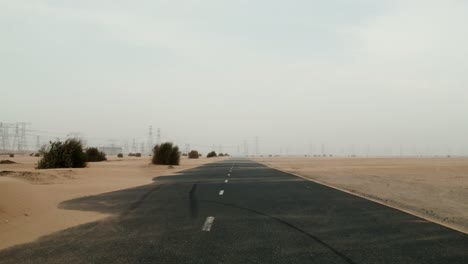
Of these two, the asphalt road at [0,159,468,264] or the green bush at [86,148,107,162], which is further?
the green bush at [86,148,107,162]

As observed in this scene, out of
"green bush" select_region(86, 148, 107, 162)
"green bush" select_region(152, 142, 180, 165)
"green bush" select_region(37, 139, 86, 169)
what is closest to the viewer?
"green bush" select_region(37, 139, 86, 169)

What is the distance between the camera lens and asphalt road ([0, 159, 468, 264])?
7.72m

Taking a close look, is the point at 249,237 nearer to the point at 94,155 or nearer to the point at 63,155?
the point at 63,155

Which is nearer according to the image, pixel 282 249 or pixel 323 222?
pixel 282 249

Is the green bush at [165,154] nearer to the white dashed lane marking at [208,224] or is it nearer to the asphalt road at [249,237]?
the asphalt road at [249,237]

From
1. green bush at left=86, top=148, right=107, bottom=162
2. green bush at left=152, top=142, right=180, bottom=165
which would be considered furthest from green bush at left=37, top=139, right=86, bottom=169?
green bush at left=86, top=148, right=107, bottom=162

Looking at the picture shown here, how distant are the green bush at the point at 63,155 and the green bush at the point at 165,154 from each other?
19.8 meters

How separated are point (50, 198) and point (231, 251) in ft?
35.3

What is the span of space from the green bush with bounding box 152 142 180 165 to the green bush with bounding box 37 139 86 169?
19844 millimetres

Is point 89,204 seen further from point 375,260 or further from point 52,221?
point 375,260

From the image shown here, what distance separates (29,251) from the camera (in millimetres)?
8234

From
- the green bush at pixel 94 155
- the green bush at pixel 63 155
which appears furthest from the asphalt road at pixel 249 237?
→ the green bush at pixel 94 155

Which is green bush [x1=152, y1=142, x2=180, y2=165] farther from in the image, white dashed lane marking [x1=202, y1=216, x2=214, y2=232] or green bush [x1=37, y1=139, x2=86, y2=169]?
white dashed lane marking [x1=202, y1=216, x2=214, y2=232]

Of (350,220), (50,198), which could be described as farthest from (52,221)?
(350,220)
